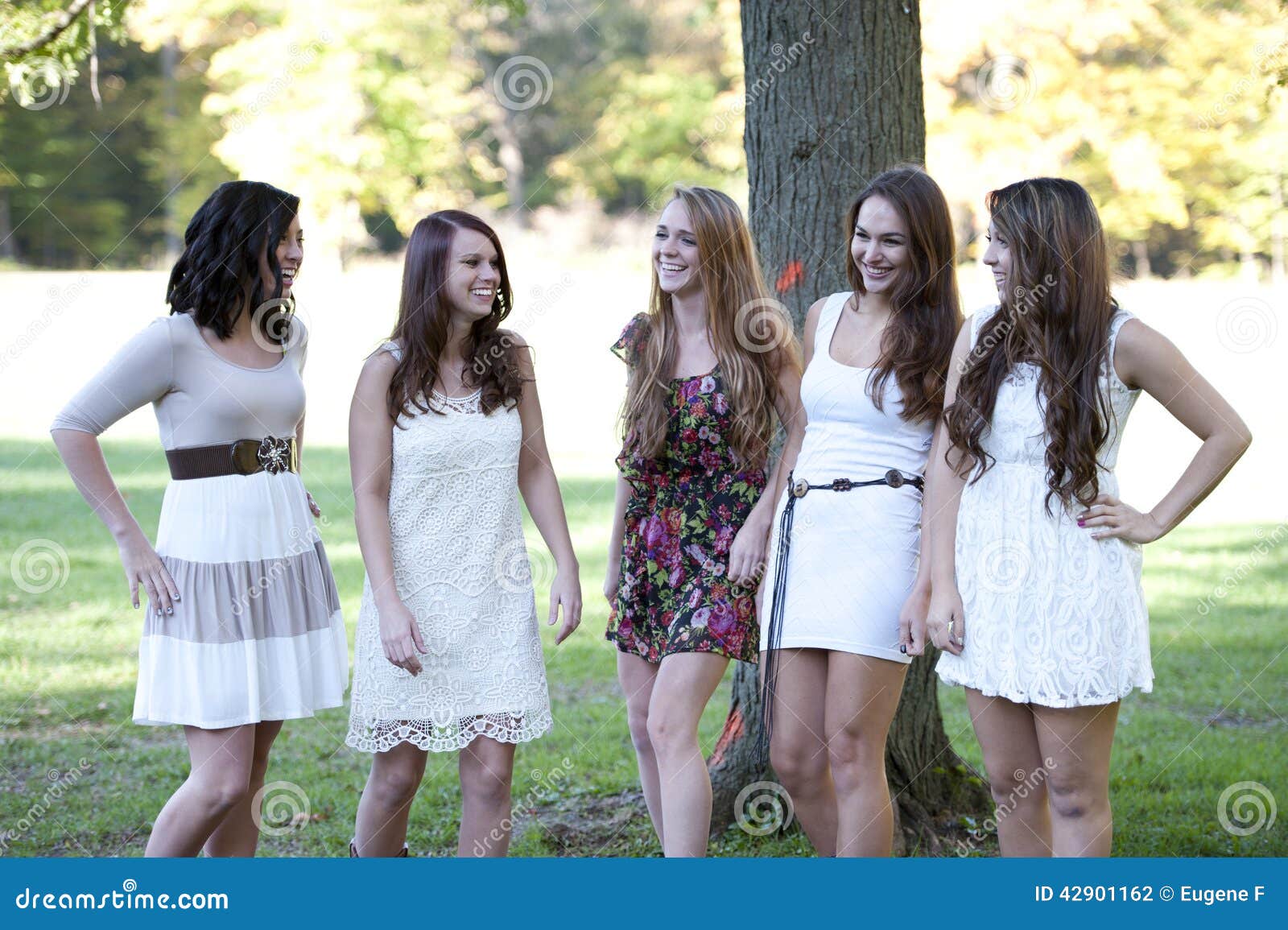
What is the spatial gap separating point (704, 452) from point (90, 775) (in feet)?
10.0

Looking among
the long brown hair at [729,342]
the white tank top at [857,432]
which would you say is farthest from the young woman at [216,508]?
the white tank top at [857,432]

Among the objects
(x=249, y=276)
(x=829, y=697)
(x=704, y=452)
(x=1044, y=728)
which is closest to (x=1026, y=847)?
(x=1044, y=728)

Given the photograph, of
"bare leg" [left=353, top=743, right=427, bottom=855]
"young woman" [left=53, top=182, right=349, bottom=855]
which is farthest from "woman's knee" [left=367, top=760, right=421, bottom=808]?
"young woman" [left=53, top=182, right=349, bottom=855]

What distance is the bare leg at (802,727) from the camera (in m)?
3.27

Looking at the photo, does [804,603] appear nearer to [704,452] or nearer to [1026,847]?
[704,452]

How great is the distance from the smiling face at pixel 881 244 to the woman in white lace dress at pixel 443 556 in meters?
0.94

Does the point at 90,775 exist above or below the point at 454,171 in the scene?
below

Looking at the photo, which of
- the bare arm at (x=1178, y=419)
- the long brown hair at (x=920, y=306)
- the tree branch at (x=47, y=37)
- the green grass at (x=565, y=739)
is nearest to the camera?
the bare arm at (x=1178, y=419)

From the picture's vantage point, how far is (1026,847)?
10.1 ft

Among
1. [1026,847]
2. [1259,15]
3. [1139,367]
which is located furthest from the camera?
[1259,15]

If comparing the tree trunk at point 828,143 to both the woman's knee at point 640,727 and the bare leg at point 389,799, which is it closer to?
the woman's knee at point 640,727

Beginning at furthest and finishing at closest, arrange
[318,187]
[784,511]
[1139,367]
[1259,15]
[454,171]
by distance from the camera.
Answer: [454,171] < [318,187] < [1259,15] < [784,511] < [1139,367]

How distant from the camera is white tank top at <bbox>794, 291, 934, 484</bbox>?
322cm

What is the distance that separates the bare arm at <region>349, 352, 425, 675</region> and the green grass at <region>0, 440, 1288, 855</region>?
1393 millimetres
